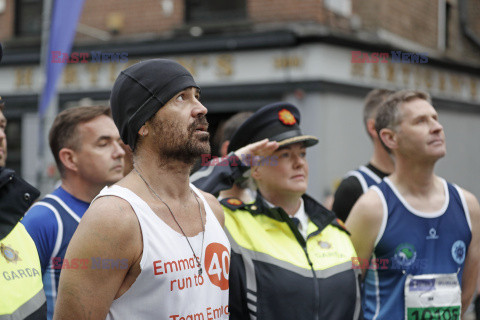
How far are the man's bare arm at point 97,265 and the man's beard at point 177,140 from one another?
0.35 m

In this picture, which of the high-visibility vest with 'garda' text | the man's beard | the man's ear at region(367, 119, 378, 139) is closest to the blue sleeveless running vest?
the man's ear at region(367, 119, 378, 139)

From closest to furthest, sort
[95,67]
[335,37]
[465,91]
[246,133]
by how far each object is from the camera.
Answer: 1. [246,133]
2. [335,37]
3. [95,67]
4. [465,91]

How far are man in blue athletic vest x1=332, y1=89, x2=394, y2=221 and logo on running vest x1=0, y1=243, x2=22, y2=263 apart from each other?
236 cm

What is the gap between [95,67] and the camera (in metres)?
11.1

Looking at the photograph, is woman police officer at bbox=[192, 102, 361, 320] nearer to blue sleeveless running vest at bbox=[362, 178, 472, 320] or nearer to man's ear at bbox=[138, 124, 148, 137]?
blue sleeveless running vest at bbox=[362, 178, 472, 320]

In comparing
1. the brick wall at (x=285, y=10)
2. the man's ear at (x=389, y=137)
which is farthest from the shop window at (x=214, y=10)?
the man's ear at (x=389, y=137)

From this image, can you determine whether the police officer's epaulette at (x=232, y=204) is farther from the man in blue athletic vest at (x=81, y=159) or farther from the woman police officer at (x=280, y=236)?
the man in blue athletic vest at (x=81, y=159)

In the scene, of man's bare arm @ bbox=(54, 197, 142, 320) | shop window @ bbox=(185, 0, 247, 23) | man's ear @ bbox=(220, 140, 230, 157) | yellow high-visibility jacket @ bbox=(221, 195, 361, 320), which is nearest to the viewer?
man's bare arm @ bbox=(54, 197, 142, 320)

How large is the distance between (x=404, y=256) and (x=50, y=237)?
1.93 m

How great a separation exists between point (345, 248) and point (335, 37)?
6.77 metres

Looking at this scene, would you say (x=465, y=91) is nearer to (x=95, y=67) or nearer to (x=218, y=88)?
(x=218, y=88)

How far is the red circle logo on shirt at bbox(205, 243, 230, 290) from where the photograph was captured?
2.34m

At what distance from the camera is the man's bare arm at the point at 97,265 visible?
207 centimetres

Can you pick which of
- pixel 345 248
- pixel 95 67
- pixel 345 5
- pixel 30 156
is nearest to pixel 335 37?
pixel 345 5
